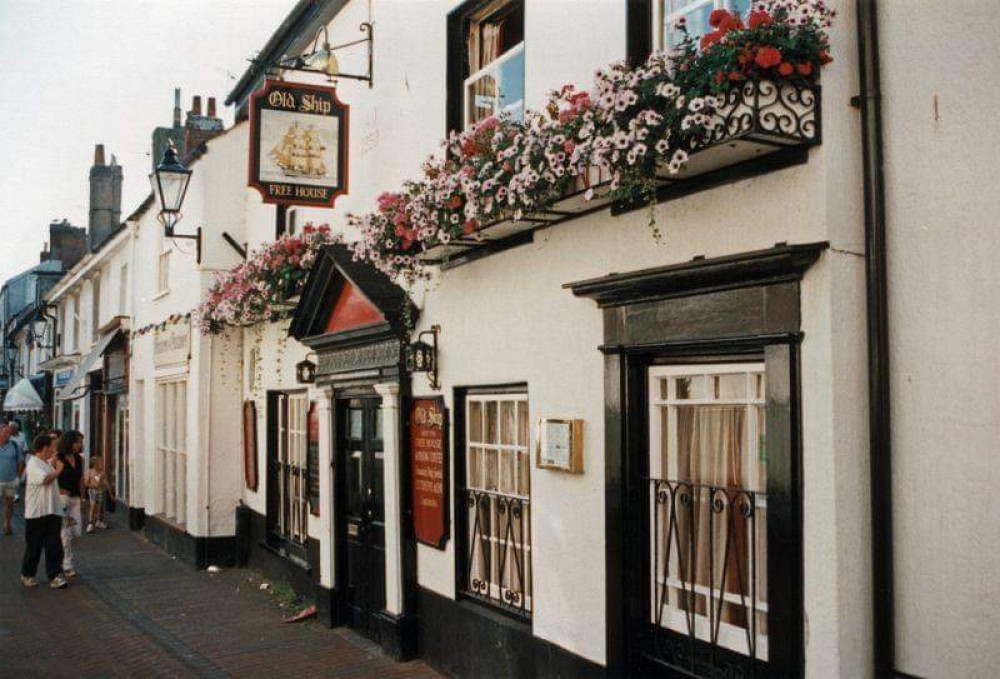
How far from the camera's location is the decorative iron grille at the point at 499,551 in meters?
7.18

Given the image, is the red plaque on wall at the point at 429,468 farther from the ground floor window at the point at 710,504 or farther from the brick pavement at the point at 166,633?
the ground floor window at the point at 710,504

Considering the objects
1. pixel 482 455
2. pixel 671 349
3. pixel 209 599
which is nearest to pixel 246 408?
pixel 209 599

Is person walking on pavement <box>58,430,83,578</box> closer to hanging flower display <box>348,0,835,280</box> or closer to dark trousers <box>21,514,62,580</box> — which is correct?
dark trousers <box>21,514,62,580</box>

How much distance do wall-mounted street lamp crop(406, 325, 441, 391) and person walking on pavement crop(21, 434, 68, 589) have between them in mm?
6108

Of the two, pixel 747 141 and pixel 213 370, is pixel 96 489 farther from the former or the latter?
pixel 747 141

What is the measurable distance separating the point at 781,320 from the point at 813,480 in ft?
2.56

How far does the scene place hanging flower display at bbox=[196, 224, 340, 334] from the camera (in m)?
10.7

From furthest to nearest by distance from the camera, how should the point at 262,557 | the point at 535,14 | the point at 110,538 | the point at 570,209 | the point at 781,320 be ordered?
the point at 110,538 → the point at 262,557 → the point at 535,14 → the point at 570,209 → the point at 781,320

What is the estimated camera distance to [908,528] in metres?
4.33

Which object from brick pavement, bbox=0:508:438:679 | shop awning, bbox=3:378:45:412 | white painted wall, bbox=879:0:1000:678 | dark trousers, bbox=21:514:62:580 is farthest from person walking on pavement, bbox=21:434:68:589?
shop awning, bbox=3:378:45:412

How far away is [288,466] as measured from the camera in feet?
40.4

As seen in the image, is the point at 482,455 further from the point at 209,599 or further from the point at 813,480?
the point at 209,599

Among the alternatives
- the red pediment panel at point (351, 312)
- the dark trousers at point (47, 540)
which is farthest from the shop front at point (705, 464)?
the dark trousers at point (47, 540)

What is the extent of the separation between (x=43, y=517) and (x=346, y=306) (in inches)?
210
